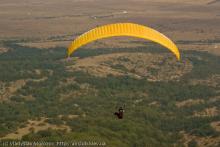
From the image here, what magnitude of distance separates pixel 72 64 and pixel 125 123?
3915 centimetres

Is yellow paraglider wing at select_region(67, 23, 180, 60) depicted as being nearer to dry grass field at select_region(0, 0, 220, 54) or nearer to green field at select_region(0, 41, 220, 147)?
green field at select_region(0, 41, 220, 147)

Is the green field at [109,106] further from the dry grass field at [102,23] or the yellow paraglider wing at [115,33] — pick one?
the dry grass field at [102,23]

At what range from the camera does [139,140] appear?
151 ft

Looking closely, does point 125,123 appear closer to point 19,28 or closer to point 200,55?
point 200,55

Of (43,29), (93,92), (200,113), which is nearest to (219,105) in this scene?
(200,113)

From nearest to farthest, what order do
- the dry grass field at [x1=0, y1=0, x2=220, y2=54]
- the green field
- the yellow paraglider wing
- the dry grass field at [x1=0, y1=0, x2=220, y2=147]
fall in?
the yellow paraglider wing < the green field < the dry grass field at [x1=0, y1=0, x2=220, y2=147] < the dry grass field at [x1=0, y1=0, x2=220, y2=54]

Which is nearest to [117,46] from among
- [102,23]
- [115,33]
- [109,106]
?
[102,23]

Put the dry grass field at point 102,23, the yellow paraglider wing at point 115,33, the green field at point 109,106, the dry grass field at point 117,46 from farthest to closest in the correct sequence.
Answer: the dry grass field at point 102,23
the dry grass field at point 117,46
the green field at point 109,106
the yellow paraglider wing at point 115,33

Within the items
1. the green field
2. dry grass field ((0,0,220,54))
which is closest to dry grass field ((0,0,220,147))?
dry grass field ((0,0,220,54))

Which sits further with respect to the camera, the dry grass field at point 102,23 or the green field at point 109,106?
the dry grass field at point 102,23

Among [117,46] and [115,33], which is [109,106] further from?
[117,46]

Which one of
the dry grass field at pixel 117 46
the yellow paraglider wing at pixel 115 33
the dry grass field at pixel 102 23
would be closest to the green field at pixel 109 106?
the dry grass field at pixel 117 46

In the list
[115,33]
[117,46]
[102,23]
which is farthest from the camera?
[102,23]

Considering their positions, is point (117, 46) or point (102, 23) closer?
point (117, 46)
